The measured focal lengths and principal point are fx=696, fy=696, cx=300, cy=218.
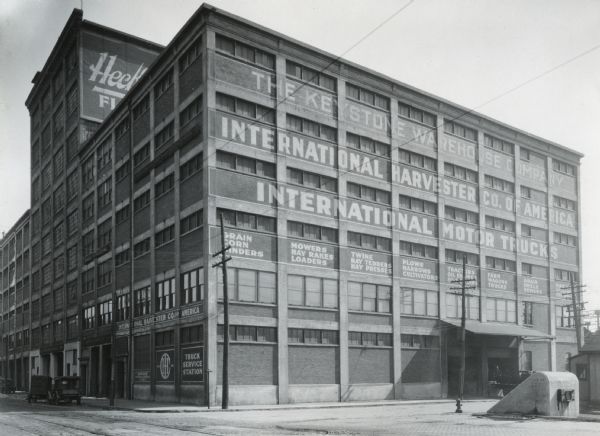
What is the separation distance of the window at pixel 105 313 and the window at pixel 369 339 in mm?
19240

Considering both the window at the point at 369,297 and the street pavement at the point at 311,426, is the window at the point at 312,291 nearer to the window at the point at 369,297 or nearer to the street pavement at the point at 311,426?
the window at the point at 369,297

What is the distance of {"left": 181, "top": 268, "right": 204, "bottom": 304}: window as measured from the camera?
129ft

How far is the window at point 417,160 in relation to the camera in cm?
5055

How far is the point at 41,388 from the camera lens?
4406 cm

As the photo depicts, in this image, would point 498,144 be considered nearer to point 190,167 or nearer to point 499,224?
point 499,224

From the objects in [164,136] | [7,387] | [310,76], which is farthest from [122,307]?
[7,387]

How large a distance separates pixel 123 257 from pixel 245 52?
18.3 m

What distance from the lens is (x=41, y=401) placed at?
1891 inches

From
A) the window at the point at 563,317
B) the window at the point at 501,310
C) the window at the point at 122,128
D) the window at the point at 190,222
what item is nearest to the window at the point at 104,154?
the window at the point at 122,128

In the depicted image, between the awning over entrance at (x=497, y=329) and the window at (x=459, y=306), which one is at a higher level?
the window at (x=459, y=306)

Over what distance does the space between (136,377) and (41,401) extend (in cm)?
735

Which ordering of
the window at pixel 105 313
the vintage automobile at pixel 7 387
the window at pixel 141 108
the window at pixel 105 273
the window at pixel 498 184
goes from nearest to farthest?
the window at pixel 141 108 < the window at pixel 105 313 < the window at pixel 105 273 < the window at pixel 498 184 < the vintage automobile at pixel 7 387

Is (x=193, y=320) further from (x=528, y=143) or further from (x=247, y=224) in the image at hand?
(x=528, y=143)

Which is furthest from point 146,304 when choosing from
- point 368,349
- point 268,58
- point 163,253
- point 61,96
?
point 61,96
